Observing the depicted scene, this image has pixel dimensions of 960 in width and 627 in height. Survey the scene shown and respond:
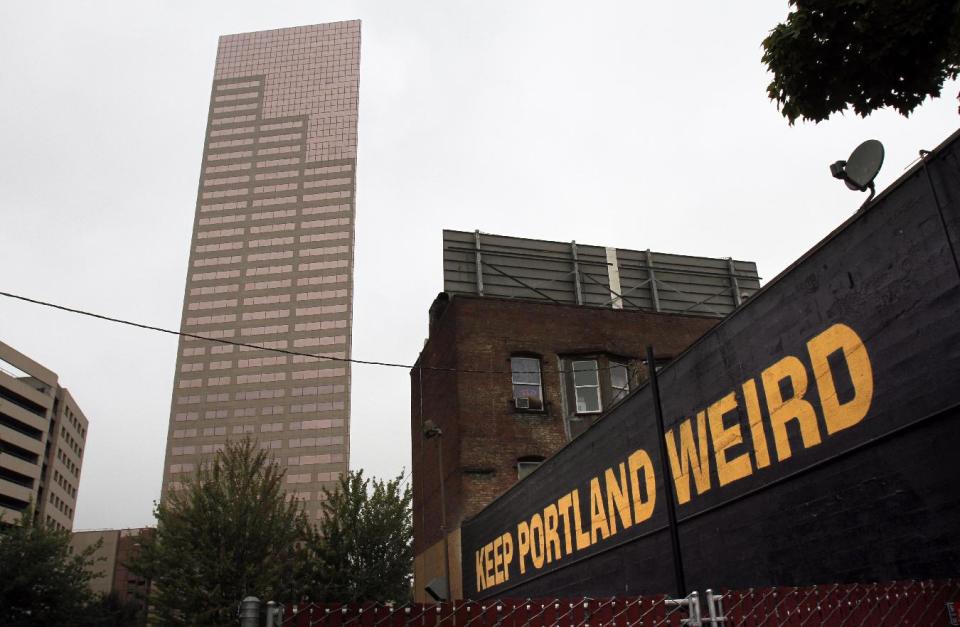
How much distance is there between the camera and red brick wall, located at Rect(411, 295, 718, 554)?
25.7 metres

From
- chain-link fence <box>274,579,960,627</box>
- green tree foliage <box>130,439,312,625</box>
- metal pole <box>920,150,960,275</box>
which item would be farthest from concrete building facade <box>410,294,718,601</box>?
chain-link fence <box>274,579,960,627</box>

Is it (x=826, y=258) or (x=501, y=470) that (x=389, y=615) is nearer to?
(x=826, y=258)

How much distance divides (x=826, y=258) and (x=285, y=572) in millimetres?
27432

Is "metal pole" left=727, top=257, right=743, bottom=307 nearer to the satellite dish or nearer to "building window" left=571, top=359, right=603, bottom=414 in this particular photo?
"building window" left=571, top=359, right=603, bottom=414

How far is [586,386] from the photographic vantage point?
27.9 m

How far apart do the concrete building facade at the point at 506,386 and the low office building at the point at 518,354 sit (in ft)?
0.13

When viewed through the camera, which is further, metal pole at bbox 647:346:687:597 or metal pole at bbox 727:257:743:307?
metal pole at bbox 727:257:743:307

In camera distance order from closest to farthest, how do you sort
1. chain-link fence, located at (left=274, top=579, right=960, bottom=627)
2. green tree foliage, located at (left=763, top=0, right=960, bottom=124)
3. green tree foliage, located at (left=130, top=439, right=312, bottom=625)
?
1. chain-link fence, located at (left=274, top=579, right=960, bottom=627)
2. green tree foliage, located at (left=763, top=0, right=960, bottom=124)
3. green tree foliage, located at (left=130, top=439, right=312, bottom=625)

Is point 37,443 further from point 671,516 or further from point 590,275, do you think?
point 671,516

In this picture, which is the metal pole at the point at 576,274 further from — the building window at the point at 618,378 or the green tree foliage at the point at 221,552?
the green tree foliage at the point at 221,552

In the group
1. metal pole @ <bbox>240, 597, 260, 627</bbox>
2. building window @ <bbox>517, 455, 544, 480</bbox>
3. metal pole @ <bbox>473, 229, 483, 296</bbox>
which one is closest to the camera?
metal pole @ <bbox>240, 597, 260, 627</bbox>

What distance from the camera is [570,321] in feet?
94.9

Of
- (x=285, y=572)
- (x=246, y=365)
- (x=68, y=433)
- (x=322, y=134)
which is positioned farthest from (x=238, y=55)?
(x=285, y=572)

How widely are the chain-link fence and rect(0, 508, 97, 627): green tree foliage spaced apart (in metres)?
29.4
